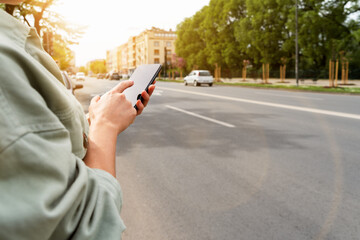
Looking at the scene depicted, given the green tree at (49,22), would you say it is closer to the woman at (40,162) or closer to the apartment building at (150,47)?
the woman at (40,162)

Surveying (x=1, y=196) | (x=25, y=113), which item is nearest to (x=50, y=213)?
(x=1, y=196)

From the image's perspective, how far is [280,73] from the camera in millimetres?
36719

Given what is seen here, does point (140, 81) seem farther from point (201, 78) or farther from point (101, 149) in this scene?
point (201, 78)

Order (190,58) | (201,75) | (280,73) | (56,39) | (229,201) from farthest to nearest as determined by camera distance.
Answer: (190,58), (280,73), (201,75), (56,39), (229,201)

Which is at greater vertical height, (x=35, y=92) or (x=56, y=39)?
(x=56, y=39)

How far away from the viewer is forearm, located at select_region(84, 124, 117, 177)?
1.03 metres

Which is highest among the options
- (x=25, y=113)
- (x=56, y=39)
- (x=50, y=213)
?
(x=56, y=39)

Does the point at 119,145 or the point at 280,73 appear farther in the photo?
the point at 280,73

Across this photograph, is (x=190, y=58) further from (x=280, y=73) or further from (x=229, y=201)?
(x=229, y=201)

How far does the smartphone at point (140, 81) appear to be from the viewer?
1.41m

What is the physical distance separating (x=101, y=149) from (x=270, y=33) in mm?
38357

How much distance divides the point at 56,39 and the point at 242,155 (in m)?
16.2

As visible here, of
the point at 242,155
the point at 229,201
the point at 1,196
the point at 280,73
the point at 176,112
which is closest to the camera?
the point at 1,196

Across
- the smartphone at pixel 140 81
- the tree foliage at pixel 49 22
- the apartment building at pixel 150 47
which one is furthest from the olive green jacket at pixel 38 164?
the apartment building at pixel 150 47
